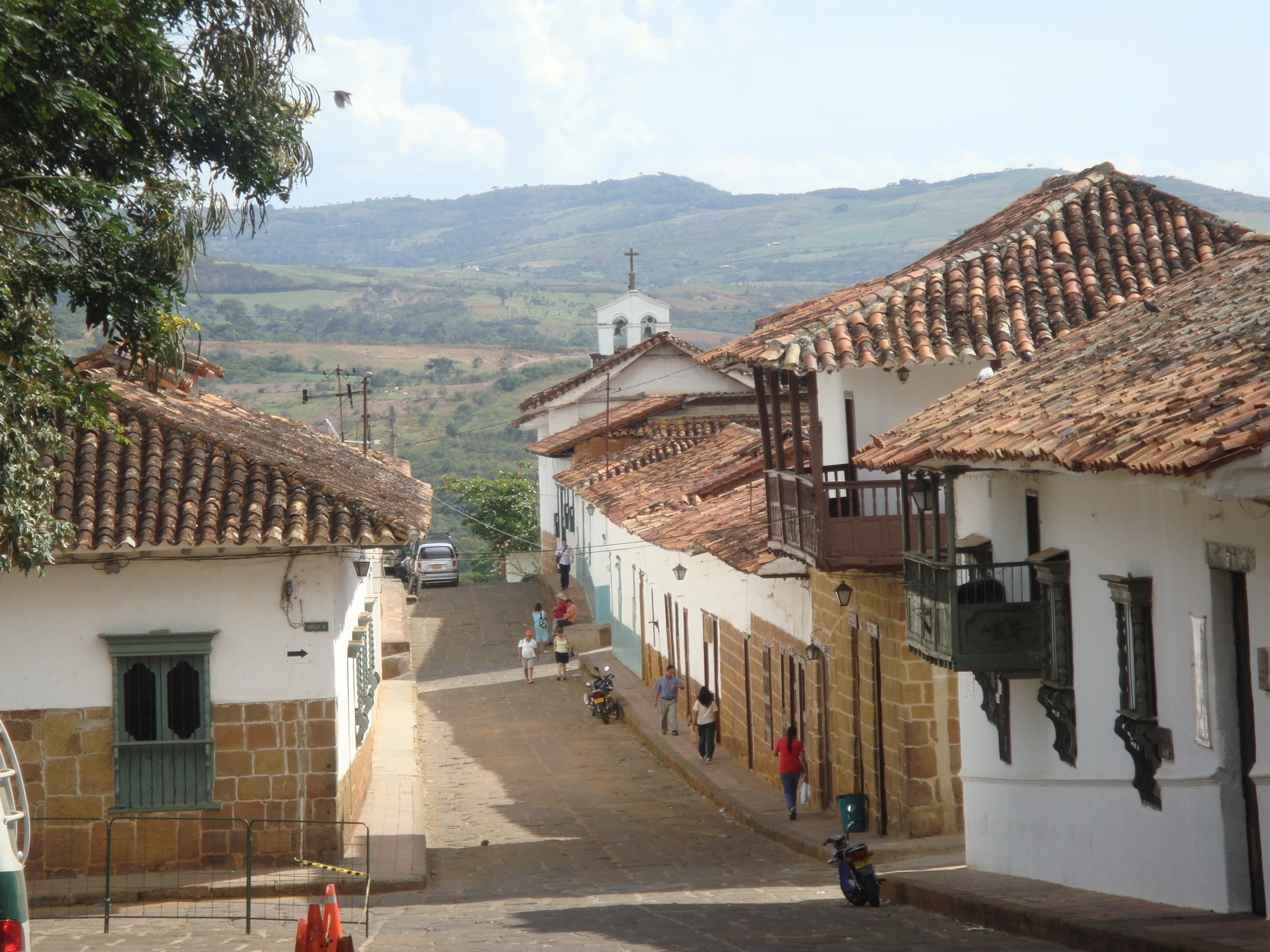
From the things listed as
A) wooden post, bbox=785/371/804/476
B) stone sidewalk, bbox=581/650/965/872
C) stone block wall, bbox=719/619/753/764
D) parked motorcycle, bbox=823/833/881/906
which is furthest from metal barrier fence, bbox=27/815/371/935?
stone block wall, bbox=719/619/753/764

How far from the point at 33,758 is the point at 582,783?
9.01 meters

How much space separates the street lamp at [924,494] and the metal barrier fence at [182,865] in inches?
243

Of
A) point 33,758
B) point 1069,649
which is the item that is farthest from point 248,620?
point 1069,649

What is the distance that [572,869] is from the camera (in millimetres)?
15961

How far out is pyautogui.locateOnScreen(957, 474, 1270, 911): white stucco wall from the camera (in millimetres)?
8812

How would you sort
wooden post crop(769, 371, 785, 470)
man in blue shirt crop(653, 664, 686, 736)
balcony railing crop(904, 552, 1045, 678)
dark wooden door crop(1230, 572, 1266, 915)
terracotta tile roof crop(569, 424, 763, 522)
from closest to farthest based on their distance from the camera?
dark wooden door crop(1230, 572, 1266, 915) < balcony railing crop(904, 552, 1045, 678) < wooden post crop(769, 371, 785, 470) < man in blue shirt crop(653, 664, 686, 736) < terracotta tile roof crop(569, 424, 763, 522)

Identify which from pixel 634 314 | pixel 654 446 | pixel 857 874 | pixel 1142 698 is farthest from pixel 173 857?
pixel 634 314

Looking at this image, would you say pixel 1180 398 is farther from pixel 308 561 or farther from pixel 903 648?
pixel 308 561

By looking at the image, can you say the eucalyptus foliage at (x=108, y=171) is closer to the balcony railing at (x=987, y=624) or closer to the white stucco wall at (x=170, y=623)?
the white stucco wall at (x=170, y=623)

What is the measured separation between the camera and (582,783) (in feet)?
71.5

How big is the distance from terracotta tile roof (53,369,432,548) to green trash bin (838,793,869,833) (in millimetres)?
5459

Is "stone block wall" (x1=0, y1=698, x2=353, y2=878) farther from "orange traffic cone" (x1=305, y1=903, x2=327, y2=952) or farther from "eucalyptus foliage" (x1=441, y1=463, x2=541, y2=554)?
"eucalyptus foliage" (x1=441, y1=463, x2=541, y2=554)

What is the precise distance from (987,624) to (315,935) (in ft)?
18.2

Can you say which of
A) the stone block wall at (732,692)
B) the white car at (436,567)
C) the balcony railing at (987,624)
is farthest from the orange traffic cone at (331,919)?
the white car at (436,567)
